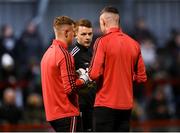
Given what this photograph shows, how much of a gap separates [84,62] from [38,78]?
20.8 ft

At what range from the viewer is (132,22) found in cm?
1608

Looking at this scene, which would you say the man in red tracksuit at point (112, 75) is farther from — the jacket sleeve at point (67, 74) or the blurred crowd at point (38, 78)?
the blurred crowd at point (38, 78)

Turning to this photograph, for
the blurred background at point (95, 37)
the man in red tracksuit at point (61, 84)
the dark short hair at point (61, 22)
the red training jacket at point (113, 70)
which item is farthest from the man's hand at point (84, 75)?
the blurred background at point (95, 37)

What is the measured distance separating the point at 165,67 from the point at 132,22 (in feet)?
6.51

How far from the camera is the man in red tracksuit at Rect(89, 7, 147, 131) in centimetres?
646

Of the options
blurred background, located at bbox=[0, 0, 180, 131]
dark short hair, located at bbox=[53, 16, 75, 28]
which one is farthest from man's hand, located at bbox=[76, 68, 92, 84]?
blurred background, located at bbox=[0, 0, 180, 131]

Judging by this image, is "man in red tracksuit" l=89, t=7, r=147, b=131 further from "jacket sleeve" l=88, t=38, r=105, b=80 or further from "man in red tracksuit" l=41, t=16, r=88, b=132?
"man in red tracksuit" l=41, t=16, r=88, b=132

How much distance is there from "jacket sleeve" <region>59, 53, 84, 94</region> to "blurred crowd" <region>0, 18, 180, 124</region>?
6251mm

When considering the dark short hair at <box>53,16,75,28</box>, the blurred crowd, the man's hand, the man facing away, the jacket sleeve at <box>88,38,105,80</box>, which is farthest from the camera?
the blurred crowd

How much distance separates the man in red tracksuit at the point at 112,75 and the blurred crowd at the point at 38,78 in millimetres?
6254

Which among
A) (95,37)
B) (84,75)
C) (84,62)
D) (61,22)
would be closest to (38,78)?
(95,37)

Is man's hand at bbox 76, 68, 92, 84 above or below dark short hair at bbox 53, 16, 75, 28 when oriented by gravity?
below

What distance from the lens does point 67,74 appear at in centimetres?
640

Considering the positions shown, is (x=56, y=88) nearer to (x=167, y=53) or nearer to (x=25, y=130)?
(x=25, y=130)
